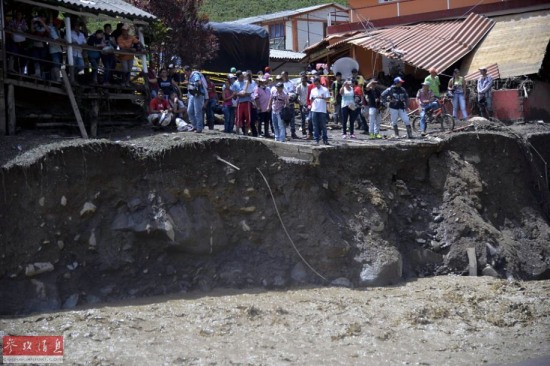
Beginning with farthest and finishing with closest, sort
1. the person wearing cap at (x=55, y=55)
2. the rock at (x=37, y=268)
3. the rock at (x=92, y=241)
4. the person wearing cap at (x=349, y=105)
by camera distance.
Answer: the person wearing cap at (x=349, y=105) < the person wearing cap at (x=55, y=55) < the rock at (x=92, y=241) < the rock at (x=37, y=268)

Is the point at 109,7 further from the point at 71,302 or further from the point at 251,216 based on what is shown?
the point at 71,302

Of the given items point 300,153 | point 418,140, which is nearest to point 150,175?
point 300,153

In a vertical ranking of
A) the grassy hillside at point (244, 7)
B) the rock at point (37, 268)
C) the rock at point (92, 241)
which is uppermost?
the grassy hillside at point (244, 7)

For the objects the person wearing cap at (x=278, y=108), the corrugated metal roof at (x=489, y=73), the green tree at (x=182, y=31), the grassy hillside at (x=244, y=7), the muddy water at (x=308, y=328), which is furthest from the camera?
the grassy hillside at (x=244, y=7)

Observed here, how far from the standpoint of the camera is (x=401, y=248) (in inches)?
741

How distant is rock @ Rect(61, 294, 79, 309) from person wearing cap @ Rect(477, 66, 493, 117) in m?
15.2

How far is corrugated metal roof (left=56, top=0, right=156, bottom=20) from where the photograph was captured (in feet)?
59.7

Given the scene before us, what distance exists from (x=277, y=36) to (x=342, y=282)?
26.8 metres

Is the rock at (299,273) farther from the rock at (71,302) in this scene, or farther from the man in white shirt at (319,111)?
the rock at (71,302)

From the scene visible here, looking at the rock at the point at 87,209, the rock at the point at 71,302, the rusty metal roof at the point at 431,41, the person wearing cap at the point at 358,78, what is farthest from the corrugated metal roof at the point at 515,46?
the rock at the point at 71,302

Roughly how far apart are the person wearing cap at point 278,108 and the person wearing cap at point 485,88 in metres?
7.59

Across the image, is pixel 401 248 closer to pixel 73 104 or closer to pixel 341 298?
pixel 341 298

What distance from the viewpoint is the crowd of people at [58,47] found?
58.2 ft

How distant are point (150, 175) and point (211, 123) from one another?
5125 millimetres
